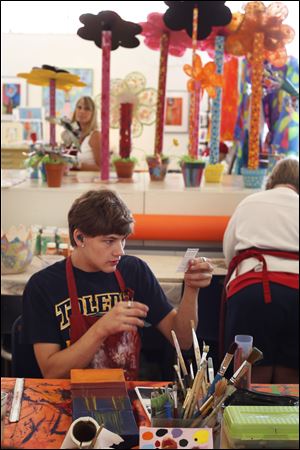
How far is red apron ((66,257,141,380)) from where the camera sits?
3.35ft

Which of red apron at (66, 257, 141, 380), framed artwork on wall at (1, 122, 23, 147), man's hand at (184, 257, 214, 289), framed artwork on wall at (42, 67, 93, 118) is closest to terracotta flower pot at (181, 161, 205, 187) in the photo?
red apron at (66, 257, 141, 380)

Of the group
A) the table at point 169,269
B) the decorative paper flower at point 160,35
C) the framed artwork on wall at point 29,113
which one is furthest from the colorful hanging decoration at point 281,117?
the framed artwork on wall at point 29,113

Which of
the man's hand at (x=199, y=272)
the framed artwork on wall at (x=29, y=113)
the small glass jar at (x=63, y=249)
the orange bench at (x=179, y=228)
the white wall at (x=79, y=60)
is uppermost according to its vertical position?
the white wall at (x=79, y=60)

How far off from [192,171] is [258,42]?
42 centimetres

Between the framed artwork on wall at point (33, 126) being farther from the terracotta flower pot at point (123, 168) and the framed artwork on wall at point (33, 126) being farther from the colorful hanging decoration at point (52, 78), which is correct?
the terracotta flower pot at point (123, 168)

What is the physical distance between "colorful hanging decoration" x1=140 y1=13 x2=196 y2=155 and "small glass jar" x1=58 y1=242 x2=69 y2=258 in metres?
0.66

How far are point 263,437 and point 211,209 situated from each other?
115 centimetres

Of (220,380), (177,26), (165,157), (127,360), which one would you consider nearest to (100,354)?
(127,360)

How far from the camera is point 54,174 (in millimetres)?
1857

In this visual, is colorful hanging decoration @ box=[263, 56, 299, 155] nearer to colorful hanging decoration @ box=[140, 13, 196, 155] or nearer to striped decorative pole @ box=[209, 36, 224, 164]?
striped decorative pole @ box=[209, 36, 224, 164]

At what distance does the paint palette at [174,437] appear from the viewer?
21.1 inches

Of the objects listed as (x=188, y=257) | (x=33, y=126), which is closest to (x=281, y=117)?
(x=188, y=257)

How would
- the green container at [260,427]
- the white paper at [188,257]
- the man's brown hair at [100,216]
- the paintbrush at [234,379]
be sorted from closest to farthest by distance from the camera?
1. the green container at [260,427]
2. the paintbrush at [234,379]
3. the white paper at [188,257]
4. the man's brown hair at [100,216]

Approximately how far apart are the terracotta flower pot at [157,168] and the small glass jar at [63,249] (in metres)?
0.47
